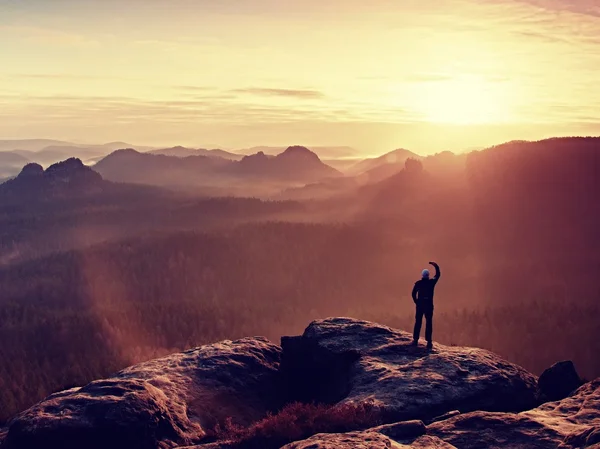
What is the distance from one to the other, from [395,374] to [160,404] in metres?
10.4

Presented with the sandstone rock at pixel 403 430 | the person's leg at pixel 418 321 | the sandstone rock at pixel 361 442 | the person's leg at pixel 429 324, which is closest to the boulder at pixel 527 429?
the sandstone rock at pixel 403 430

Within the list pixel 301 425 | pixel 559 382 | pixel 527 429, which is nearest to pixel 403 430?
pixel 301 425

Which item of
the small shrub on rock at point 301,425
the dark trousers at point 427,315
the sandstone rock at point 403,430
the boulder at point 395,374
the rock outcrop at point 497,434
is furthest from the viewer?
the dark trousers at point 427,315

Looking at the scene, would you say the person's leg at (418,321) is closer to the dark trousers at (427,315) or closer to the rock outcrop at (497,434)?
the dark trousers at (427,315)

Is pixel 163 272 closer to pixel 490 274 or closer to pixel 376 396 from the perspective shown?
pixel 490 274

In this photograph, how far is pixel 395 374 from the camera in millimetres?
27312

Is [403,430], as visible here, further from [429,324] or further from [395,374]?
[429,324]

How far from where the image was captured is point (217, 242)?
589 feet

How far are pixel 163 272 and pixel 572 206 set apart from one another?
10826cm

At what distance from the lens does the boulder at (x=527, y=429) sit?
65.5ft

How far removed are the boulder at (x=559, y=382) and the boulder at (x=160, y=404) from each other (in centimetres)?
1334

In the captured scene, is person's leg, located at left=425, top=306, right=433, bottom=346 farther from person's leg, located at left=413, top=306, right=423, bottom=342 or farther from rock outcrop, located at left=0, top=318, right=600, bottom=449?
rock outcrop, located at left=0, top=318, right=600, bottom=449

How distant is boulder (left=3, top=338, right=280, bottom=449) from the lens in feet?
75.3

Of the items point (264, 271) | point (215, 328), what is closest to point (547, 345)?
point (215, 328)
